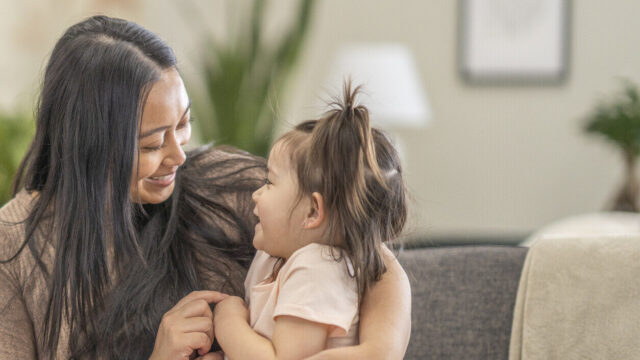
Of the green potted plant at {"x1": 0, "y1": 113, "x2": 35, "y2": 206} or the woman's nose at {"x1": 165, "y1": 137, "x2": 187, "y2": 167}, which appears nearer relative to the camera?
the woman's nose at {"x1": 165, "y1": 137, "x2": 187, "y2": 167}

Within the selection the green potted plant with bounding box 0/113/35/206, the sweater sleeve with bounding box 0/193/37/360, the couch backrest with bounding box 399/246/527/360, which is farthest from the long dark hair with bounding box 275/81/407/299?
the green potted plant with bounding box 0/113/35/206

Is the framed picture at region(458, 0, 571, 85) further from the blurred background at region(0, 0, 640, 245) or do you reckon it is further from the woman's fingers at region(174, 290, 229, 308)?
the woman's fingers at region(174, 290, 229, 308)

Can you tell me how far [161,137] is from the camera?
130 centimetres

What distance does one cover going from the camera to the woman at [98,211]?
1.27m

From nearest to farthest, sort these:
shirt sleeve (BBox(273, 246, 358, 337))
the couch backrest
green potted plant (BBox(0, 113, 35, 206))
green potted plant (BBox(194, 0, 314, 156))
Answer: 1. shirt sleeve (BBox(273, 246, 358, 337))
2. the couch backrest
3. green potted plant (BBox(0, 113, 35, 206))
4. green potted plant (BBox(194, 0, 314, 156))

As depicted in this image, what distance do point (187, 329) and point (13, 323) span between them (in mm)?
318

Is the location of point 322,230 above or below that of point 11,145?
above

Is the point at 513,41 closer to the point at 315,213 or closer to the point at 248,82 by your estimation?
the point at 248,82

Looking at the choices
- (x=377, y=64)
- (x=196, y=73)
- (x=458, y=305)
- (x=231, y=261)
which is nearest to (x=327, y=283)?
(x=231, y=261)

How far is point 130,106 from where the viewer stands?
1.28 m

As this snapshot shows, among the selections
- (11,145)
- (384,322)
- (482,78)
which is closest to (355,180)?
(384,322)

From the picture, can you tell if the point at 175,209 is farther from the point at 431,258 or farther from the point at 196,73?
the point at 196,73

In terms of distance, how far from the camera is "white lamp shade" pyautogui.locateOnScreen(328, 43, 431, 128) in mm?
3711

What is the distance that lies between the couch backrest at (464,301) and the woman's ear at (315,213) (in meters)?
0.46
